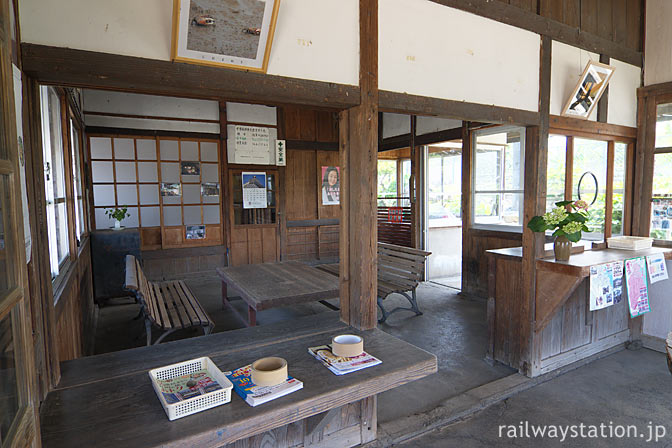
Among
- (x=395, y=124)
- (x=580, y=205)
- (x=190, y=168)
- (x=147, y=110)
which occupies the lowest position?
(x=580, y=205)

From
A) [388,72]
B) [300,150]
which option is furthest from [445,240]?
[388,72]

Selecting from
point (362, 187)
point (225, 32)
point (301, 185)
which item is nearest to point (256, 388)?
point (362, 187)

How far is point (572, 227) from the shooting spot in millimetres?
2768

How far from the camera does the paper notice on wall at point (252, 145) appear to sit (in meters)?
6.26

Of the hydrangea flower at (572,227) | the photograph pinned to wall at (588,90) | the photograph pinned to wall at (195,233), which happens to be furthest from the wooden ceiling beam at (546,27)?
the photograph pinned to wall at (195,233)

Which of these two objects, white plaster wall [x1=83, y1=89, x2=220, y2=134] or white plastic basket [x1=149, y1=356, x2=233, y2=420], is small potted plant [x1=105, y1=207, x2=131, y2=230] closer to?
white plaster wall [x1=83, y1=89, x2=220, y2=134]

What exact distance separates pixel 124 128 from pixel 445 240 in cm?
515

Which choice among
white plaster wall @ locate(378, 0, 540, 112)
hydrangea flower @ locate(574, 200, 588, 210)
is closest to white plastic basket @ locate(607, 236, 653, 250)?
hydrangea flower @ locate(574, 200, 588, 210)

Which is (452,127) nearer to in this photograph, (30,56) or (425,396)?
(425,396)

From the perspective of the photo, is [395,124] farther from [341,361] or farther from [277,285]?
[341,361]

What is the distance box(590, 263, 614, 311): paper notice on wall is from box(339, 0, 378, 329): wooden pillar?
5.58 feet

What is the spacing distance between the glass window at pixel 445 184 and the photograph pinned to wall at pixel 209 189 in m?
3.54

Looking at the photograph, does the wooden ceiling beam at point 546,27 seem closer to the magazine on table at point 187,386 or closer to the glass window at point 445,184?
the magazine on table at point 187,386

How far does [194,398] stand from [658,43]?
4.44 m
